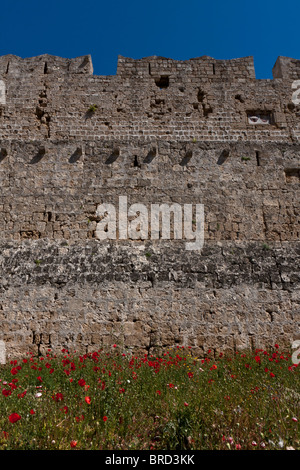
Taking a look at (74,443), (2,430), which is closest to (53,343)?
(2,430)

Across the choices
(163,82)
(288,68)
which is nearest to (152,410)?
(163,82)

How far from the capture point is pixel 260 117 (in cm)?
956

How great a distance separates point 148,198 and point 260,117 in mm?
4651

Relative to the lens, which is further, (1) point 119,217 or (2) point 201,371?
(1) point 119,217

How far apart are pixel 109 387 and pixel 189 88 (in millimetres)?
8651

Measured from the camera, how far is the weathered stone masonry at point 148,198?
21.0 ft

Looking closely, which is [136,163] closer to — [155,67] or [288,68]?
[155,67]

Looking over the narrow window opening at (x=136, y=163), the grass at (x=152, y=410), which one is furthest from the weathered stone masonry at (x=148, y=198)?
the grass at (x=152, y=410)

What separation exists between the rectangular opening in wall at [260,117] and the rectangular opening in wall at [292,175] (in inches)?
89.4

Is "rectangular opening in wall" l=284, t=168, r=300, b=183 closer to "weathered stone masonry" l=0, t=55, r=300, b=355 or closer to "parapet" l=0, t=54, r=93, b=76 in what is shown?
"weathered stone masonry" l=0, t=55, r=300, b=355

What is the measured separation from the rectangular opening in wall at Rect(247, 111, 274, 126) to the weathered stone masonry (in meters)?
0.04

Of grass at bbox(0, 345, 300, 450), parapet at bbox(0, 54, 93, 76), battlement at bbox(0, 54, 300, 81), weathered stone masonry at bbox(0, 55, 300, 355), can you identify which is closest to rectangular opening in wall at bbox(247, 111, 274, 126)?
weathered stone masonry at bbox(0, 55, 300, 355)

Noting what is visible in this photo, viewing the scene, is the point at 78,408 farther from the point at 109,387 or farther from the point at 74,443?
the point at 74,443

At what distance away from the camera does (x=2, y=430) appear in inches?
113
